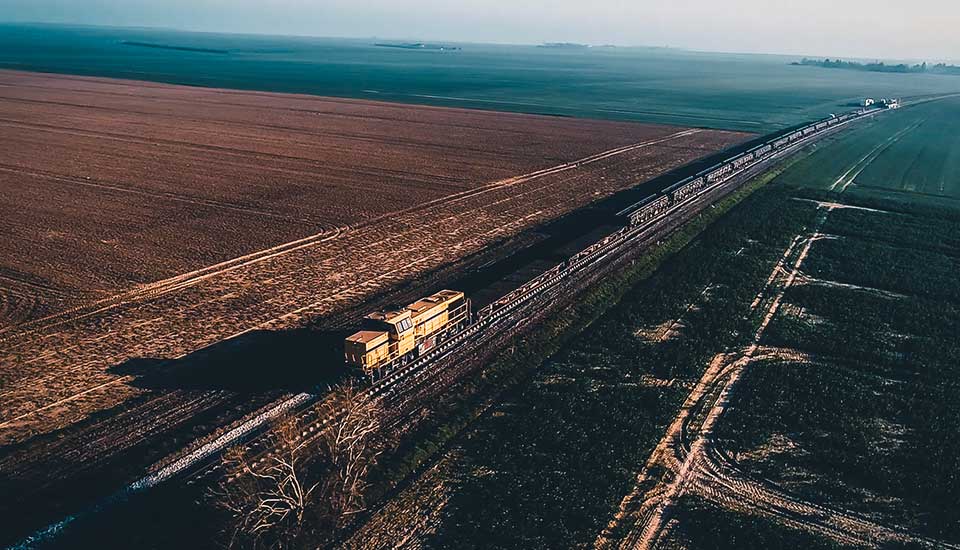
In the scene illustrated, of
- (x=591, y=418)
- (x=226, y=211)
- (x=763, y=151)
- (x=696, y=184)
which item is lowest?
(x=591, y=418)

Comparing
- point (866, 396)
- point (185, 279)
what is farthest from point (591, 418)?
point (185, 279)

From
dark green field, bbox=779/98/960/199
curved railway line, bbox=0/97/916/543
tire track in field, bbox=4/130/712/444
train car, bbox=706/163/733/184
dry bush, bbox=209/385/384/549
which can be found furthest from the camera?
dark green field, bbox=779/98/960/199

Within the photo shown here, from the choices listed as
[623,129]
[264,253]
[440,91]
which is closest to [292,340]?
[264,253]

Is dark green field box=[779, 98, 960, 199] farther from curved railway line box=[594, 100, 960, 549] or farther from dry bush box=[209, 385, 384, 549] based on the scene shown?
dry bush box=[209, 385, 384, 549]

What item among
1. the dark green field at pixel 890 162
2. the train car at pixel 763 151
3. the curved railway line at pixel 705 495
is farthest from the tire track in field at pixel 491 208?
the dark green field at pixel 890 162

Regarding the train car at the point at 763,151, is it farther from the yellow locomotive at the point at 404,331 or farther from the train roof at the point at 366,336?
the train roof at the point at 366,336

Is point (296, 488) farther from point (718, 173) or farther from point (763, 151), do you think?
point (763, 151)

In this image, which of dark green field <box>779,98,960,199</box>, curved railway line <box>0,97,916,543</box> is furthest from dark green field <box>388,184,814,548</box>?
dark green field <box>779,98,960,199</box>
